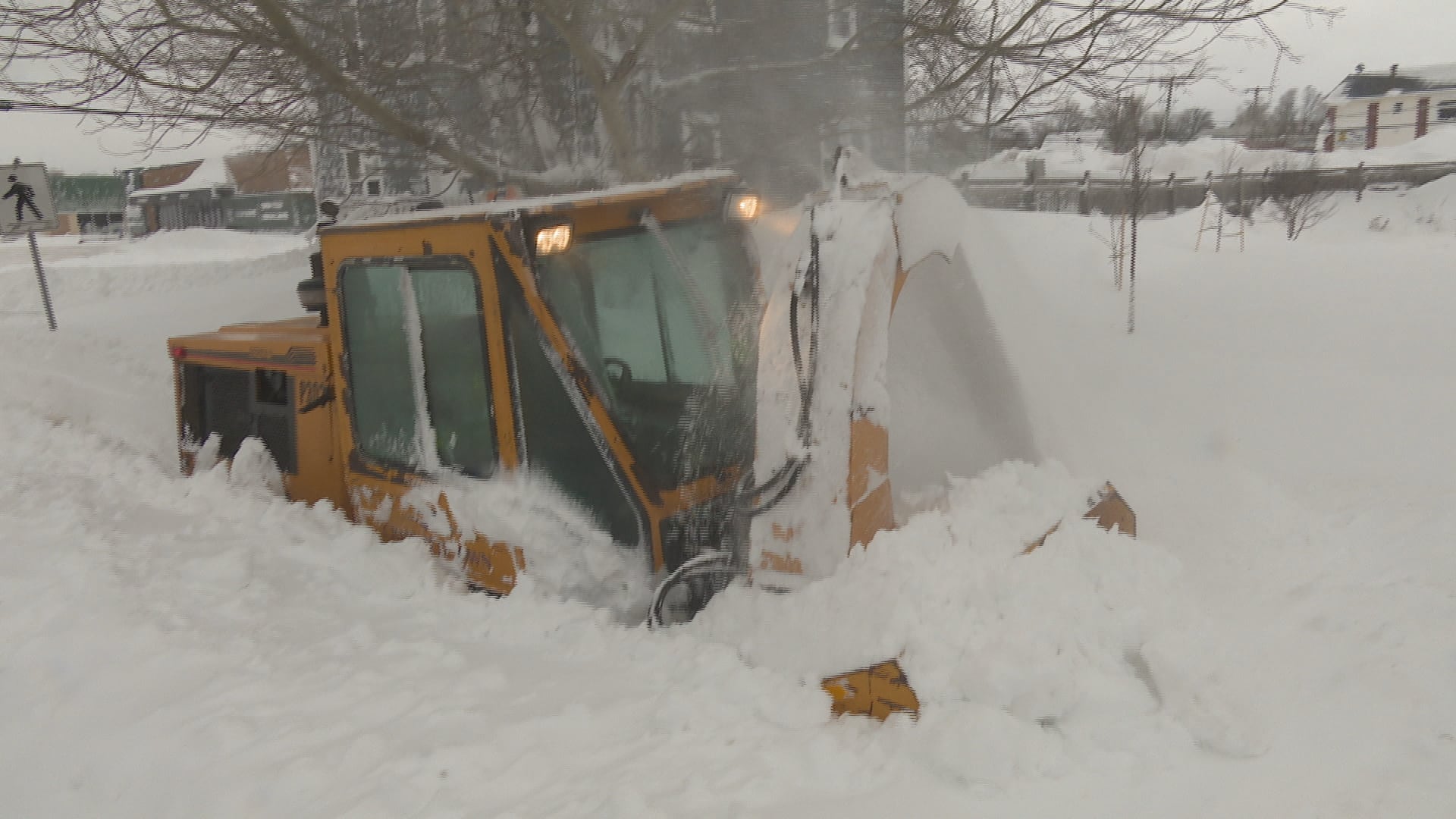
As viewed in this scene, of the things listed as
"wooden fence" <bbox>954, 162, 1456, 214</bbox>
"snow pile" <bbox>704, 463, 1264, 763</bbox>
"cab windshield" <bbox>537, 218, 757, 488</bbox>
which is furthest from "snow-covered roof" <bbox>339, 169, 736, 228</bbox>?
"wooden fence" <bbox>954, 162, 1456, 214</bbox>

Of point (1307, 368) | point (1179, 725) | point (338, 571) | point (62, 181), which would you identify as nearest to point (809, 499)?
point (1179, 725)

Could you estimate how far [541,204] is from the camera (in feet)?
9.77

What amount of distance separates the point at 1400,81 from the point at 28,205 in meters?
51.7

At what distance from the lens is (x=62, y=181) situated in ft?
163

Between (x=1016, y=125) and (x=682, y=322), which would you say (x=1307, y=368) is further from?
(x=682, y=322)

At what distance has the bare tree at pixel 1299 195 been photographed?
16422mm

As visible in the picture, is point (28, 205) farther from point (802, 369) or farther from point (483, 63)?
point (802, 369)

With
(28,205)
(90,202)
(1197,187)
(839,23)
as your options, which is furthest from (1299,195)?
(90,202)

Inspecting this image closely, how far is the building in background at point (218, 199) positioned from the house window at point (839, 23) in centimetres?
2789

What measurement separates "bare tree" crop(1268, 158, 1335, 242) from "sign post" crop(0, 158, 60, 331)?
18.6 metres

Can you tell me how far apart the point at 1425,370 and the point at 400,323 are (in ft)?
19.7

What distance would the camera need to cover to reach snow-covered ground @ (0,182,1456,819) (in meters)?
2.23

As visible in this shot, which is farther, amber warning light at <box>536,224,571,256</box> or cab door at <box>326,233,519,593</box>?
cab door at <box>326,233,519,593</box>

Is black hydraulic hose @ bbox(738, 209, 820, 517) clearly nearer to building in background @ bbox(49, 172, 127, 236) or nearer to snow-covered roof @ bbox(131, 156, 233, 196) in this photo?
snow-covered roof @ bbox(131, 156, 233, 196)
